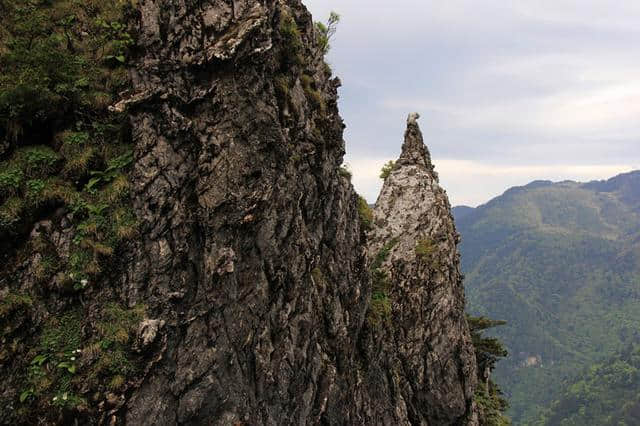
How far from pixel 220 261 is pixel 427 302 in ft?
67.1

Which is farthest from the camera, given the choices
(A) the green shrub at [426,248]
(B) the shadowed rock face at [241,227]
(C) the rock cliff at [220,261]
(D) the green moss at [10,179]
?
(A) the green shrub at [426,248]

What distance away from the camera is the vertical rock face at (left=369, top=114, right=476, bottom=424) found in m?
29.5

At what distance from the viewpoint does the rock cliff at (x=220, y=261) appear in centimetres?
1179

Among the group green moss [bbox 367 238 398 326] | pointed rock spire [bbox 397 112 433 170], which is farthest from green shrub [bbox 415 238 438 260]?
pointed rock spire [bbox 397 112 433 170]

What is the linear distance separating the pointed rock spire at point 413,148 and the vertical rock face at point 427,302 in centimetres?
374

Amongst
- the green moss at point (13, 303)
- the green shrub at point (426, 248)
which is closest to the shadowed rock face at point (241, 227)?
the green moss at point (13, 303)

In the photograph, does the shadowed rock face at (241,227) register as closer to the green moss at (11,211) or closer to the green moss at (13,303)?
the green moss at (13,303)

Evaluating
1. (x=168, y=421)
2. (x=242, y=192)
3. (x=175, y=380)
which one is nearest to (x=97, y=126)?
(x=242, y=192)

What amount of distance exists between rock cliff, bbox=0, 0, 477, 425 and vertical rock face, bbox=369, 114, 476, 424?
6533 mm

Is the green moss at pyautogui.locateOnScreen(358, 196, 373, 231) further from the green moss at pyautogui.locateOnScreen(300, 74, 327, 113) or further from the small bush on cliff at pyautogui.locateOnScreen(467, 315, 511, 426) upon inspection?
the small bush on cliff at pyautogui.locateOnScreen(467, 315, 511, 426)

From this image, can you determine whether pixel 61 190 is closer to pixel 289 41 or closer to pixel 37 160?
pixel 37 160

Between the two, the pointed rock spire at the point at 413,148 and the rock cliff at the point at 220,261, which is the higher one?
the pointed rock spire at the point at 413,148

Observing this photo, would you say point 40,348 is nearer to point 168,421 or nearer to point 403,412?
point 168,421

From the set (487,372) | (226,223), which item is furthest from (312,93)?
(487,372)
